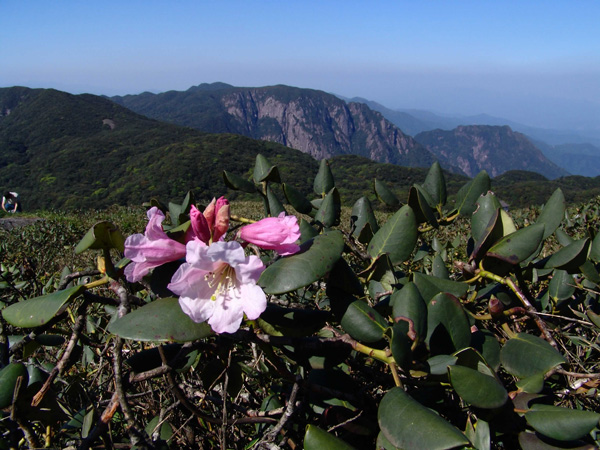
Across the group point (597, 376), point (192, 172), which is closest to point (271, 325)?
point (597, 376)

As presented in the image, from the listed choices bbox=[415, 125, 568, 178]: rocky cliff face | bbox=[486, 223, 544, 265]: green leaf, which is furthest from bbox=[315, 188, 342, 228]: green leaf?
bbox=[415, 125, 568, 178]: rocky cliff face

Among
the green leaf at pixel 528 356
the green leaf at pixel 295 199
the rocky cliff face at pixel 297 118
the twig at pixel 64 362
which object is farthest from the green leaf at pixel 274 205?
the rocky cliff face at pixel 297 118

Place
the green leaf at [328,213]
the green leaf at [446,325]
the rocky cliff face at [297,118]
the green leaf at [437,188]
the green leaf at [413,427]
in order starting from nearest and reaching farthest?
1. the green leaf at [413,427]
2. the green leaf at [446,325]
3. the green leaf at [328,213]
4. the green leaf at [437,188]
5. the rocky cliff face at [297,118]

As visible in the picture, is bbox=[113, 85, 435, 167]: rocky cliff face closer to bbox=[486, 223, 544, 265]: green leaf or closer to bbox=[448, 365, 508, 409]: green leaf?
bbox=[486, 223, 544, 265]: green leaf

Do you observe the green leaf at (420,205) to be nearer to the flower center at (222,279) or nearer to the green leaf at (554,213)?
the green leaf at (554,213)

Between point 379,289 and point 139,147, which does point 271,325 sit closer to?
point 379,289

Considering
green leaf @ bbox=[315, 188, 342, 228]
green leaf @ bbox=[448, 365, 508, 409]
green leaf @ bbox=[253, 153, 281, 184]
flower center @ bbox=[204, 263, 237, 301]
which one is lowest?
green leaf @ bbox=[448, 365, 508, 409]

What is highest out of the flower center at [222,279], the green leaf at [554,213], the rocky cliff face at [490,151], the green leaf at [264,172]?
the green leaf at [264,172]
